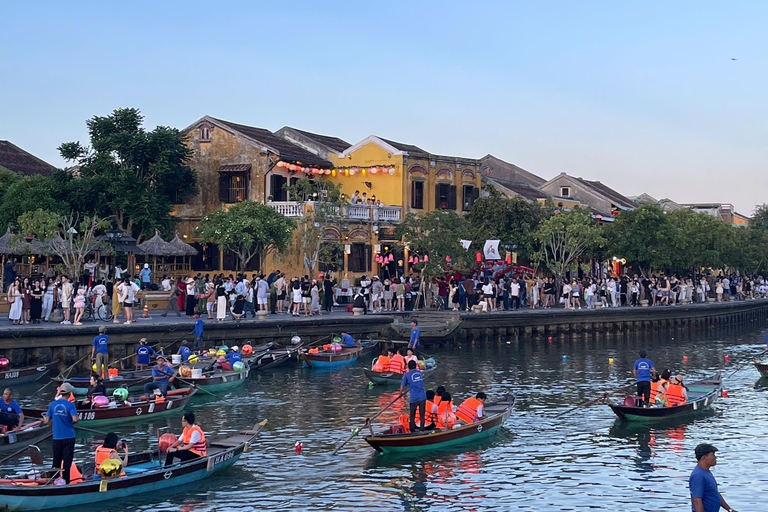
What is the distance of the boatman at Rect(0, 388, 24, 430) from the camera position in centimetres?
2206

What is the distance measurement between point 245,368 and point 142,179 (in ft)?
75.3

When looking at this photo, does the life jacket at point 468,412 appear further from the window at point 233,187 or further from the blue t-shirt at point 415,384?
the window at point 233,187

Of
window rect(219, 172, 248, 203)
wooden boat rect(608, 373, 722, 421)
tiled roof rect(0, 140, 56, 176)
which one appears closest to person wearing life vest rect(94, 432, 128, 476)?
wooden boat rect(608, 373, 722, 421)

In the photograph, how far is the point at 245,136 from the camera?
55625 mm

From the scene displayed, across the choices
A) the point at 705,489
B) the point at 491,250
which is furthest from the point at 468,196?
the point at 705,489

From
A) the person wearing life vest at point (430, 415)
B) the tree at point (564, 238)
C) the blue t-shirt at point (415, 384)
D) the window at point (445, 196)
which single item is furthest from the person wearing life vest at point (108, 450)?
the window at point (445, 196)

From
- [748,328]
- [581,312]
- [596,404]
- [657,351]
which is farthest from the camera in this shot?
[748,328]

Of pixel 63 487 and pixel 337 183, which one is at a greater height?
pixel 337 183

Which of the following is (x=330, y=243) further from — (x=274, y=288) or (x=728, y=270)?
(x=728, y=270)

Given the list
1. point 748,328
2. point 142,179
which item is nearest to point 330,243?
point 142,179

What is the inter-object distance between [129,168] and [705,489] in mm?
44347

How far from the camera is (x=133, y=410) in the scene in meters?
25.5

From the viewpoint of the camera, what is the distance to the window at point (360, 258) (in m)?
55.0

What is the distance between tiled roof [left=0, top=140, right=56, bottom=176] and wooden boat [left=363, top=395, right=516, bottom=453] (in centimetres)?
4362
